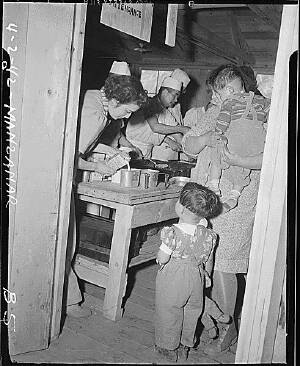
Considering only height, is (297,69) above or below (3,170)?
above

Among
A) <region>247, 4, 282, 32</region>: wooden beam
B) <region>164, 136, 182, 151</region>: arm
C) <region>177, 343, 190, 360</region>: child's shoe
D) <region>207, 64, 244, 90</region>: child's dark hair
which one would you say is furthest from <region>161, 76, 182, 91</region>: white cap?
<region>177, 343, 190, 360</region>: child's shoe

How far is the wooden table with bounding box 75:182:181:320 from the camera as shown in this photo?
2.59m

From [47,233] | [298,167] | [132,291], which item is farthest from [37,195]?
[132,291]

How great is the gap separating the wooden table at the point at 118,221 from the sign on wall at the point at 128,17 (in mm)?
957

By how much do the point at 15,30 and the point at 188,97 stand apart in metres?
5.04

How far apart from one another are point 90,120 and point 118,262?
2.98 feet

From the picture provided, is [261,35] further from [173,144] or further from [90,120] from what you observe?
[90,120]

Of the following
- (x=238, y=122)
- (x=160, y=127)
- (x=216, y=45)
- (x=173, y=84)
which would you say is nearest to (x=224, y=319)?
(x=238, y=122)

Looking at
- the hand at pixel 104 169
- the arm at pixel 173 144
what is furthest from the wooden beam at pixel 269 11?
the hand at pixel 104 169

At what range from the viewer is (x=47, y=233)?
209 cm

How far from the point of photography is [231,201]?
239 cm

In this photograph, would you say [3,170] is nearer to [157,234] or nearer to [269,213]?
[269,213]

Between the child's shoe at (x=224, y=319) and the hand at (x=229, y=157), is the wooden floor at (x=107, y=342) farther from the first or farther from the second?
the hand at (x=229, y=157)

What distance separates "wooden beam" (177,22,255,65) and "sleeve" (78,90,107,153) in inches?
100
